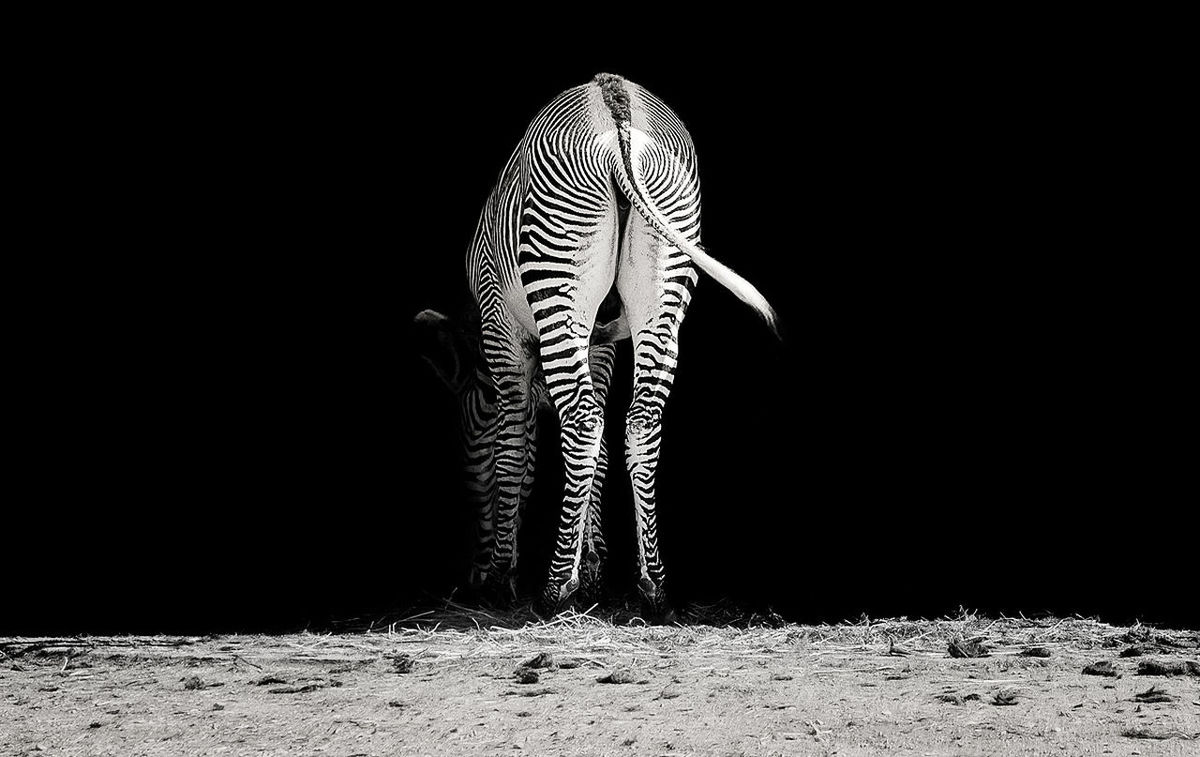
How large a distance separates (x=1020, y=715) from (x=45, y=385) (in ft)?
20.3

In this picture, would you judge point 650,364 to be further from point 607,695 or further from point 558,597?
point 607,695

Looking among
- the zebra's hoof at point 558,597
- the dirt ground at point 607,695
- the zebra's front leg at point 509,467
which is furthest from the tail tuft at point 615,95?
the dirt ground at point 607,695

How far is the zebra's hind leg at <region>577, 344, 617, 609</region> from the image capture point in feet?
21.1

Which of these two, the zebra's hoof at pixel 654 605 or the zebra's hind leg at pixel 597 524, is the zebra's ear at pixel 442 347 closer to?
the zebra's hind leg at pixel 597 524

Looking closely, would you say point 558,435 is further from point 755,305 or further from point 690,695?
point 690,695

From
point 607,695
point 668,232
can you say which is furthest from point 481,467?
point 607,695

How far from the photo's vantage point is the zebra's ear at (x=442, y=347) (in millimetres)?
8016

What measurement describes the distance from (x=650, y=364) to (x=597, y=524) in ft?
3.95

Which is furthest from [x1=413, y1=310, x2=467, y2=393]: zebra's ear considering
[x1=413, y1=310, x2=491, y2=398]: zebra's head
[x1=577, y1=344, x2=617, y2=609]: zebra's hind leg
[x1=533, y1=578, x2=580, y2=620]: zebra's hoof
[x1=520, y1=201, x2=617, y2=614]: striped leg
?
[x1=533, y1=578, x2=580, y2=620]: zebra's hoof

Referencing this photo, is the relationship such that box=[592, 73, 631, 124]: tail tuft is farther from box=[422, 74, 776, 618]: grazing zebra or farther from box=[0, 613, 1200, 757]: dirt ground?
box=[0, 613, 1200, 757]: dirt ground

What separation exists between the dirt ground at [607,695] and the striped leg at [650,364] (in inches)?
43.4

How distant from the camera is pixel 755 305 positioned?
5488mm

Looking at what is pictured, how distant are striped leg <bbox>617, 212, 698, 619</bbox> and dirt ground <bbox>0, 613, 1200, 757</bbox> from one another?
110 cm

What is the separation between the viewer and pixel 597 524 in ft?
22.9
